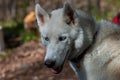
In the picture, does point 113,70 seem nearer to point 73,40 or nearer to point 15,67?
point 73,40

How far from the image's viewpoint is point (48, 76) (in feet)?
28.8

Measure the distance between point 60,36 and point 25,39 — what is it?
715 centimetres

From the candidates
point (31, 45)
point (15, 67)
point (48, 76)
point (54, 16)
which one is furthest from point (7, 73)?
point (54, 16)

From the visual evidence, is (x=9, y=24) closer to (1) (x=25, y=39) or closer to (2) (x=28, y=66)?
(1) (x=25, y=39)

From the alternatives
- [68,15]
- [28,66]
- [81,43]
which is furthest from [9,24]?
[81,43]

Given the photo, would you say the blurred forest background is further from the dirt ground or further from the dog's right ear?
the dog's right ear

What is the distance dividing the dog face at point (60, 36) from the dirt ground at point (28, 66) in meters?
3.80

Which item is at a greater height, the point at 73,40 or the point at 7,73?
the point at 73,40

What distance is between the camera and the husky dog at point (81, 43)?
4453 mm

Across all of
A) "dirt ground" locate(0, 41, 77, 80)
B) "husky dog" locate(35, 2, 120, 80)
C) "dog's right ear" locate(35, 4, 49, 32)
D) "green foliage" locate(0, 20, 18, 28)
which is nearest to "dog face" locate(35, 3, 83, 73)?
"husky dog" locate(35, 2, 120, 80)

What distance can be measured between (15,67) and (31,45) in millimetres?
1471

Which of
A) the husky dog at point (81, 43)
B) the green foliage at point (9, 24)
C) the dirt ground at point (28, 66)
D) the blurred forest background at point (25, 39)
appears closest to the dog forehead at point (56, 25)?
the husky dog at point (81, 43)

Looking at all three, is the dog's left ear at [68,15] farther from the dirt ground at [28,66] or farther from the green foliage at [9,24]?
the green foliage at [9,24]

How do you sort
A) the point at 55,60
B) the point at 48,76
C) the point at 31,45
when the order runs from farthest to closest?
the point at 31,45 < the point at 48,76 < the point at 55,60
